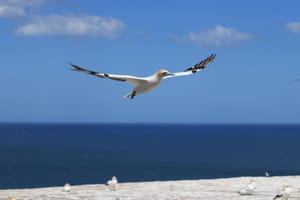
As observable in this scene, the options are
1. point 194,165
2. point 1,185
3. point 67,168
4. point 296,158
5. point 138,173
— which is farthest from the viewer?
point 296,158

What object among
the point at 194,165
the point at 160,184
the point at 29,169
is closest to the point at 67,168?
the point at 29,169

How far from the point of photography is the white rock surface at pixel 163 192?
58.9 ft

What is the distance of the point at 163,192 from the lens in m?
19.0

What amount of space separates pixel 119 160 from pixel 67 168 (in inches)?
730

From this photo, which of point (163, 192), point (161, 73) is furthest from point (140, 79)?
point (163, 192)

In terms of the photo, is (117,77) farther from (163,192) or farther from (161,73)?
(163,192)

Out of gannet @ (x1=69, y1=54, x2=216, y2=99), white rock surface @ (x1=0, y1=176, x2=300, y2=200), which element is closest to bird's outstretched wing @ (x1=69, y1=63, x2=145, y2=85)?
gannet @ (x1=69, y1=54, x2=216, y2=99)

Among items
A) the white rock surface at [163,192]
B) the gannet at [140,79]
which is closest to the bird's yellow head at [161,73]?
the gannet at [140,79]

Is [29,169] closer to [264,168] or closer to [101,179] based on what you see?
[101,179]

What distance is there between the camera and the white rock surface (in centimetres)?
1795

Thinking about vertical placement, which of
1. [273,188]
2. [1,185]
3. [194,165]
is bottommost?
[273,188]

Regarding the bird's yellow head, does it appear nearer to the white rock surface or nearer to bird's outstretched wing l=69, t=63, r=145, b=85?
bird's outstretched wing l=69, t=63, r=145, b=85

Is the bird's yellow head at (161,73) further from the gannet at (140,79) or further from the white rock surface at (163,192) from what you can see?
the white rock surface at (163,192)

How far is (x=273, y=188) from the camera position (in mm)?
20812
